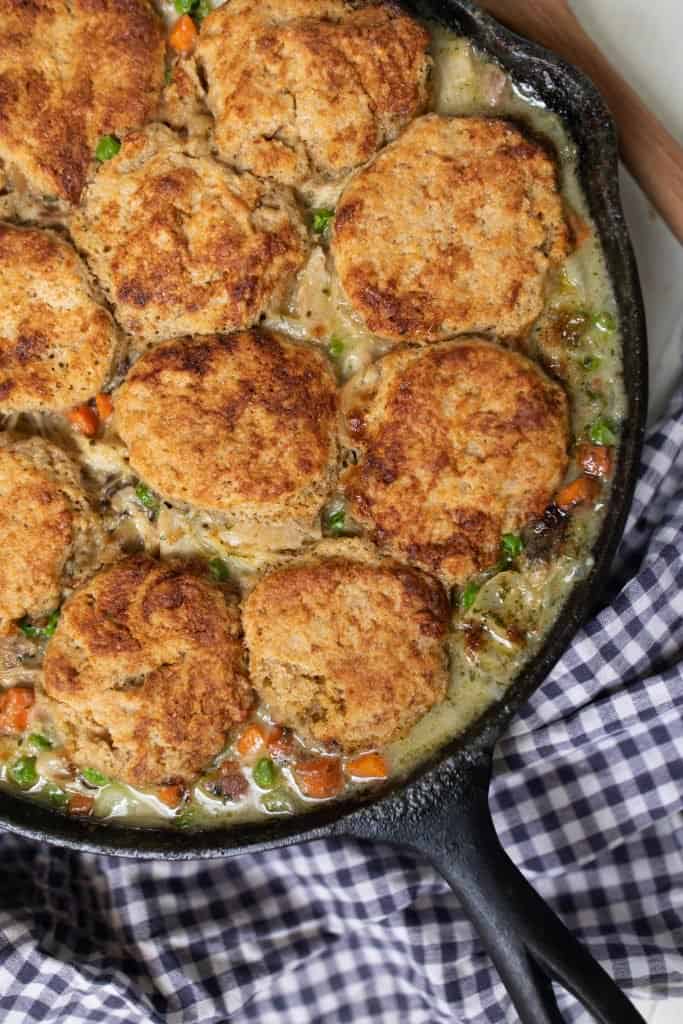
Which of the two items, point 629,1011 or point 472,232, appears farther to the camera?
point 472,232

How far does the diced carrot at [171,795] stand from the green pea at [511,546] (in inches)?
53.4

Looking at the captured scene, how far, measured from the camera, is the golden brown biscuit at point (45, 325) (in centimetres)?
328

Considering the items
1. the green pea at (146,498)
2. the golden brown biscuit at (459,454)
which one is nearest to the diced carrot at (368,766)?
the golden brown biscuit at (459,454)

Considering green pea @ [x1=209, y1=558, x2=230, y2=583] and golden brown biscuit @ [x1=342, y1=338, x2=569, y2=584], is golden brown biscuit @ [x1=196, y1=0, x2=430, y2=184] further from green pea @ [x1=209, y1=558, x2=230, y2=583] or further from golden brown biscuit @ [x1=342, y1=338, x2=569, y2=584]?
green pea @ [x1=209, y1=558, x2=230, y2=583]

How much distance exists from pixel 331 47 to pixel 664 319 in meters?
1.76

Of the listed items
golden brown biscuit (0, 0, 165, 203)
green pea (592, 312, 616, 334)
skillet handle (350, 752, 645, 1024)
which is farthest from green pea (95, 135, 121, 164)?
skillet handle (350, 752, 645, 1024)

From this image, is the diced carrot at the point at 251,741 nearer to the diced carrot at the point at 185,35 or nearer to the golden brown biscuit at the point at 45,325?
the golden brown biscuit at the point at 45,325

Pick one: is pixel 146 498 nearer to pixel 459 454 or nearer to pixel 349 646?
pixel 349 646

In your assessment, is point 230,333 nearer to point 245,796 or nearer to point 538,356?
point 538,356

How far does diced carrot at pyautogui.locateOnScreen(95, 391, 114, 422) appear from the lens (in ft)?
11.2

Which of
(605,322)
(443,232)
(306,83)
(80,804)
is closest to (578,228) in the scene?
(605,322)

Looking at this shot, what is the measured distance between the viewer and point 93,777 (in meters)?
3.36

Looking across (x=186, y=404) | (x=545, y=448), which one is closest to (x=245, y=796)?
(x=186, y=404)

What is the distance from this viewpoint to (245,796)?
133 inches
